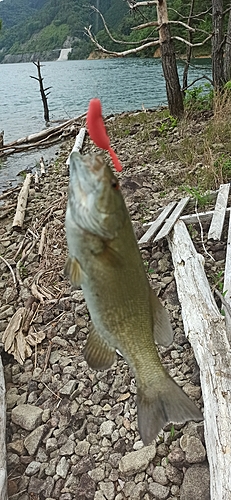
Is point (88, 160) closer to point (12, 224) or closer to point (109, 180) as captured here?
point (109, 180)

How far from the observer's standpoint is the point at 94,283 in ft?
4.35

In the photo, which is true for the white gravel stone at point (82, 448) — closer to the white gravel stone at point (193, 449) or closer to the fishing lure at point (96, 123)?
the white gravel stone at point (193, 449)

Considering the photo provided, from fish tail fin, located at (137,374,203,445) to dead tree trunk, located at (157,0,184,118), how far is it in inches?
412

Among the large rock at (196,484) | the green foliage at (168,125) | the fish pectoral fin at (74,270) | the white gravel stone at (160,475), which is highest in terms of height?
the fish pectoral fin at (74,270)

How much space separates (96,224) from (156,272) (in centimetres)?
417

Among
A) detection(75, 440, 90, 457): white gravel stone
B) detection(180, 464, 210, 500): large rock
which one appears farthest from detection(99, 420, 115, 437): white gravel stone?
detection(180, 464, 210, 500): large rock

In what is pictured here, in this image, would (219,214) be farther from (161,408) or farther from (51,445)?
(161,408)

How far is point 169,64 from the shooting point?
11125mm

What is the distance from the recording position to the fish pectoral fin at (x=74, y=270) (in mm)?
1301

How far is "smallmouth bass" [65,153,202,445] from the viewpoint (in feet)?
3.96

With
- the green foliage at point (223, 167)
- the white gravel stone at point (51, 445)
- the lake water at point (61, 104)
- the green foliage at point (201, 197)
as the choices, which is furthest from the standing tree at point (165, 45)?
the white gravel stone at point (51, 445)

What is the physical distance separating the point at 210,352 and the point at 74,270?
2479 mm

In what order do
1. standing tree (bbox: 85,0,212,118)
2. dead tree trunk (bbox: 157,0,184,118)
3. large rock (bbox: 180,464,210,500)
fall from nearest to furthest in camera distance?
1. large rock (bbox: 180,464,210,500)
2. standing tree (bbox: 85,0,212,118)
3. dead tree trunk (bbox: 157,0,184,118)

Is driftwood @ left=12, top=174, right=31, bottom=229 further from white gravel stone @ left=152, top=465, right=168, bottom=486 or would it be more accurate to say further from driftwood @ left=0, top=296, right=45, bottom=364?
white gravel stone @ left=152, top=465, right=168, bottom=486
